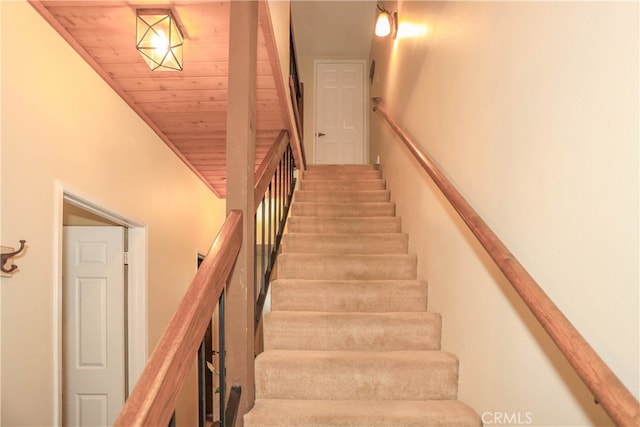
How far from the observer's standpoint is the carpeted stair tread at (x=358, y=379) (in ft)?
6.81

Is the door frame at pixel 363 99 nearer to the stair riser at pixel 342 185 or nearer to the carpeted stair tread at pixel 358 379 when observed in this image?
the stair riser at pixel 342 185

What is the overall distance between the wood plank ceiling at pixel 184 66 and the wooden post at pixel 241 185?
484mm

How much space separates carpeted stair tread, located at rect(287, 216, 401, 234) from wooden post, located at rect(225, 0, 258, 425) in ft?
6.17

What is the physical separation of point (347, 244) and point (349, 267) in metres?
0.35

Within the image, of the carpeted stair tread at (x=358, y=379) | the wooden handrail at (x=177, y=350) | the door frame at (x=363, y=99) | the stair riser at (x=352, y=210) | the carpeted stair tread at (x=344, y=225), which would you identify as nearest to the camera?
the wooden handrail at (x=177, y=350)

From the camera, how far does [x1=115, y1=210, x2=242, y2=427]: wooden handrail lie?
946 millimetres

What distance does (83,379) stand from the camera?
3361 mm

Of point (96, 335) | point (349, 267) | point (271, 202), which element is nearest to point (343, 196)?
point (271, 202)

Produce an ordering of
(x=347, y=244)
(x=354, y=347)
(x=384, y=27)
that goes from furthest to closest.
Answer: (x=384, y=27), (x=347, y=244), (x=354, y=347)

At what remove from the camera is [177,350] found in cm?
110

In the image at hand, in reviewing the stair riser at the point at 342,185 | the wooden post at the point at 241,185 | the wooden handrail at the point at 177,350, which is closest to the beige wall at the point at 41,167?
the wooden post at the point at 241,185

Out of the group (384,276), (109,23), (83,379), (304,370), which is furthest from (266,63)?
(83,379)

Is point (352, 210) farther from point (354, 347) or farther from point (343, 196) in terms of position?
point (354, 347)

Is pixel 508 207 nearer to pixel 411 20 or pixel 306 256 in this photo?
pixel 306 256
